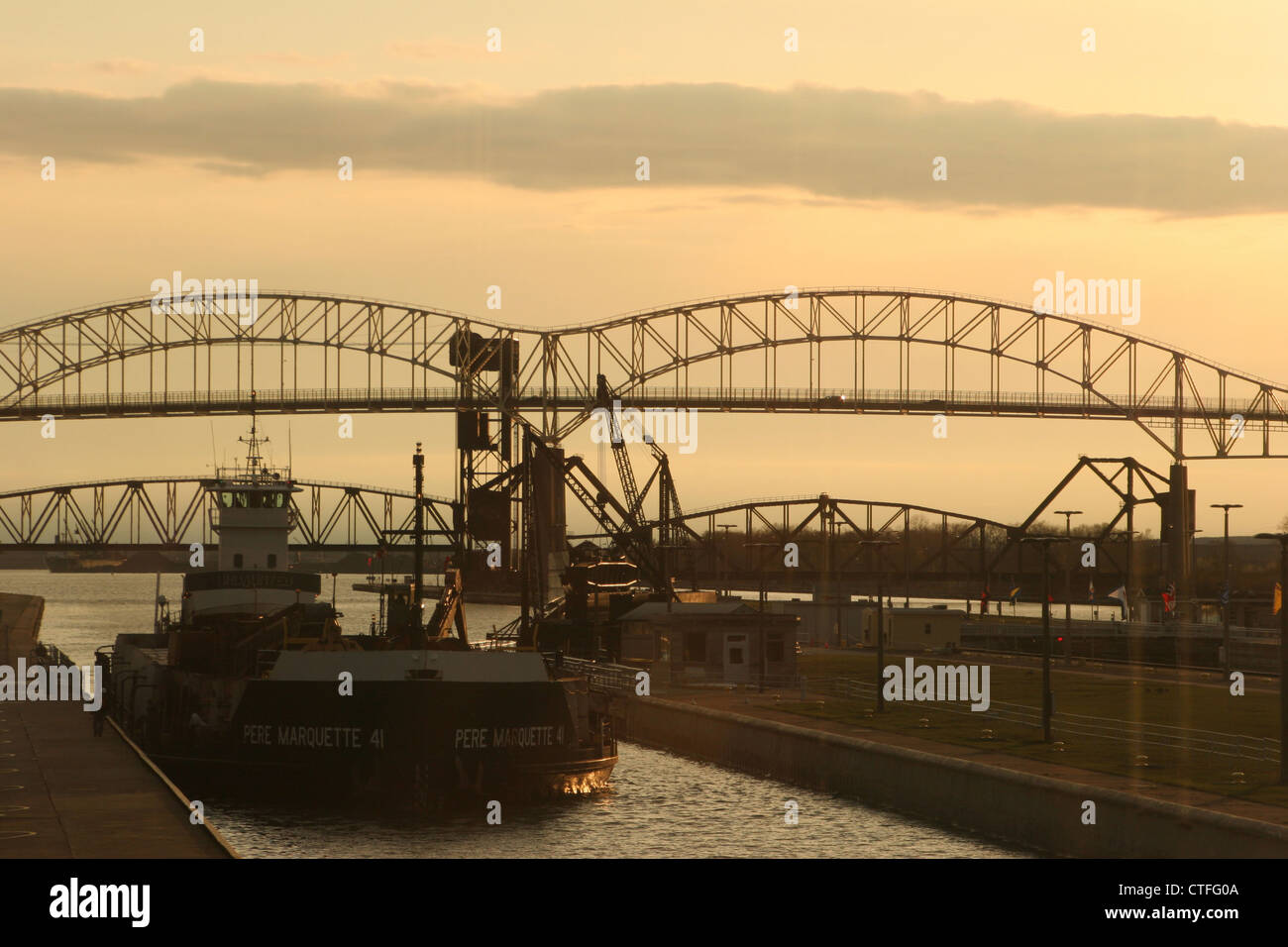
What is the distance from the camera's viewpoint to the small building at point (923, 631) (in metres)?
96.4

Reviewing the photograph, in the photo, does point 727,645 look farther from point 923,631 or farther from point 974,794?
point 974,794

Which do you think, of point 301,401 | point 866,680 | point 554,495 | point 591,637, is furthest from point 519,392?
point 866,680

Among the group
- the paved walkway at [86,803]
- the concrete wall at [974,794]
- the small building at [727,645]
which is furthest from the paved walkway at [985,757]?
the paved walkway at [86,803]

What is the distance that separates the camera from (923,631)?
96.9m

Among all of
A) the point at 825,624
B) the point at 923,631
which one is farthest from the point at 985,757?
the point at 825,624

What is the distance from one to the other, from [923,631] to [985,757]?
52.7 m

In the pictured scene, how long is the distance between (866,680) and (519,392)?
392ft

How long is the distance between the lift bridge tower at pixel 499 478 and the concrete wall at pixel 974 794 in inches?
1229

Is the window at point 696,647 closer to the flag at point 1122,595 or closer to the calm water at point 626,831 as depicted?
the calm water at point 626,831

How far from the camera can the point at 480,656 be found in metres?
46.4

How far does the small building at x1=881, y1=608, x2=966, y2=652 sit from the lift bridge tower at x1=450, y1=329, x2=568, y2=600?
22425 mm

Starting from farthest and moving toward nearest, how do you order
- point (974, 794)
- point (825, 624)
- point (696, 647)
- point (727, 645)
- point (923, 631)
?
1. point (825, 624)
2. point (923, 631)
3. point (696, 647)
4. point (727, 645)
5. point (974, 794)

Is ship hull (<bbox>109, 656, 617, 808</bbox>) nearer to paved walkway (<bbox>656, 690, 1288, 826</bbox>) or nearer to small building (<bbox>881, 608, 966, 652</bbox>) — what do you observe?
paved walkway (<bbox>656, 690, 1288, 826</bbox>)
